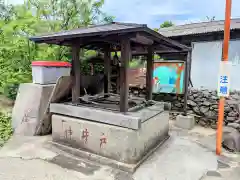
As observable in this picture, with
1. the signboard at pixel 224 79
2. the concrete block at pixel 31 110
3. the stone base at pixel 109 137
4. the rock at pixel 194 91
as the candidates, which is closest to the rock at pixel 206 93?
the rock at pixel 194 91

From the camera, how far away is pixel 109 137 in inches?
153

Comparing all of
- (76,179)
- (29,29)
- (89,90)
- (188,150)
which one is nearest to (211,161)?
(188,150)

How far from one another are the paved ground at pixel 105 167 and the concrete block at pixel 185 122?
1.60 metres

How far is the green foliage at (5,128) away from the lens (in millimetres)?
4863

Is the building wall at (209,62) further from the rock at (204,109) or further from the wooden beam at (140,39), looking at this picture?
the wooden beam at (140,39)

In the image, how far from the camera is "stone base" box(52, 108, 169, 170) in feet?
12.2

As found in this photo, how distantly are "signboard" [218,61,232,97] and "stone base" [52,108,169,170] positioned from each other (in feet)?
5.15

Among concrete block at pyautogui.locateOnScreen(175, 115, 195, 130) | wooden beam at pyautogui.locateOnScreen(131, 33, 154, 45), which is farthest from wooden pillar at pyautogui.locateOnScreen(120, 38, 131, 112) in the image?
concrete block at pyautogui.locateOnScreen(175, 115, 195, 130)

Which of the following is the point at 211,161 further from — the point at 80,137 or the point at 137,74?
the point at 137,74

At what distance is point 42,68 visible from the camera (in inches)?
204

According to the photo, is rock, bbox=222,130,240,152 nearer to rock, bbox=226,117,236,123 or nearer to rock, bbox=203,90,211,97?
rock, bbox=226,117,236,123

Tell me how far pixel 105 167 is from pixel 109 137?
59 centimetres

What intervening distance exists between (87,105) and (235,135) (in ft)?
13.4

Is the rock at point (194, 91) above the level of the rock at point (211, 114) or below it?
above
